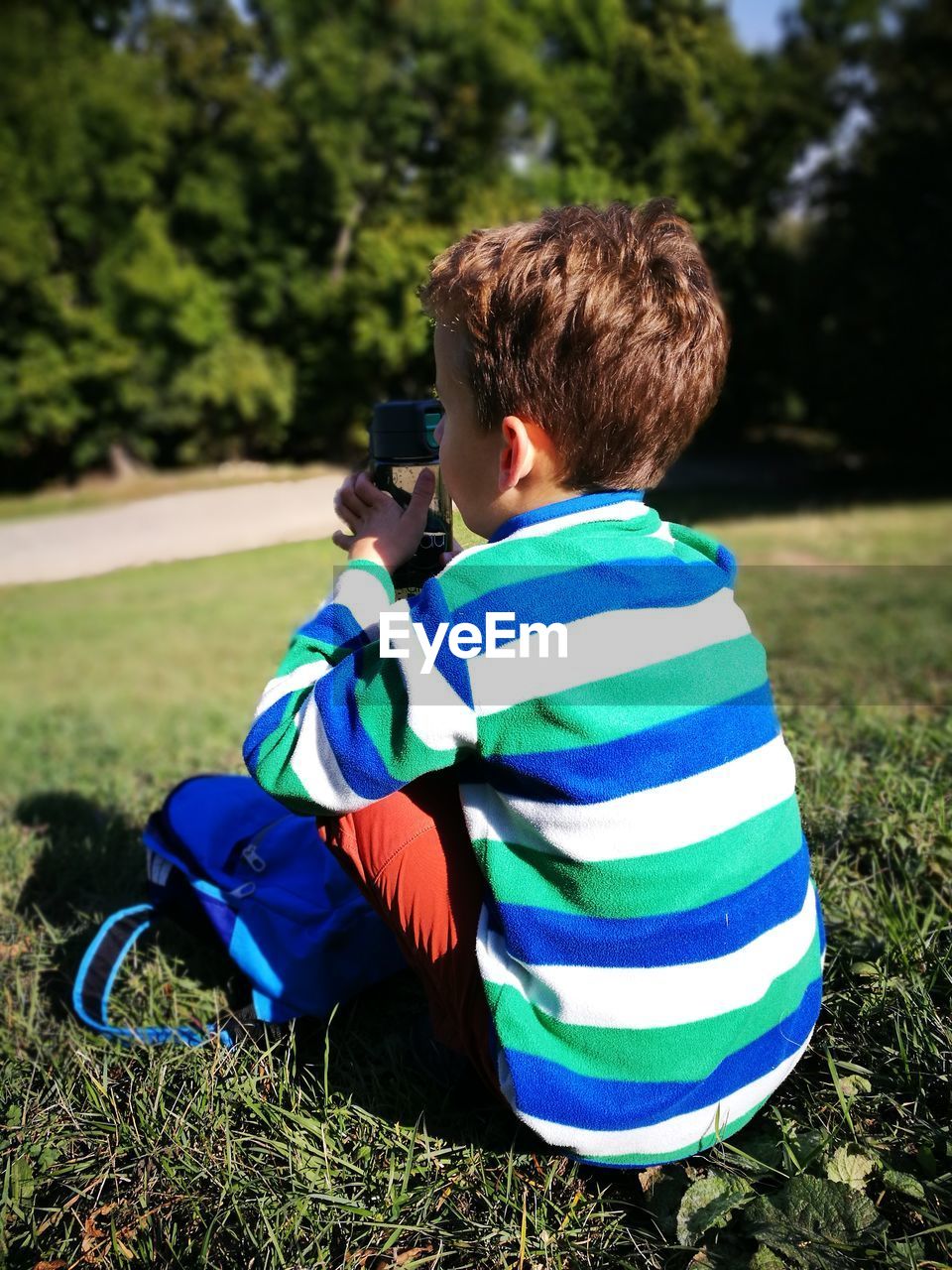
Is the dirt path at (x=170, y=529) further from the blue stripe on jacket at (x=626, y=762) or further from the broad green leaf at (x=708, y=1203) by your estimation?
the broad green leaf at (x=708, y=1203)

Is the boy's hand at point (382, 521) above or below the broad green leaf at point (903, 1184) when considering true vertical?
above

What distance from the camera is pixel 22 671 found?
7.86 meters

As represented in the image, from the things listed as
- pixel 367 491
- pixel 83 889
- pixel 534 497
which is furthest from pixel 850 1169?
pixel 83 889

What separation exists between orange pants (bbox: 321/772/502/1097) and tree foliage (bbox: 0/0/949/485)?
1116 centimetres

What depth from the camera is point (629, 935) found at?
1316mm

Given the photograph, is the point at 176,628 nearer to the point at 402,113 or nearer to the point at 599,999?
the point at 599,999

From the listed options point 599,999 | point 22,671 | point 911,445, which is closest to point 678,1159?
point 599,999

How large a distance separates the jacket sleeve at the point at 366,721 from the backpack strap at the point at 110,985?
2.21ft

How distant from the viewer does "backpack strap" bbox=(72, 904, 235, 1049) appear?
73.0 inches

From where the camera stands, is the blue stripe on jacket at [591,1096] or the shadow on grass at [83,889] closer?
the blue stripe on jacket at [591,1096]

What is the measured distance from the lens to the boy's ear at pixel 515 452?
141 centimetres

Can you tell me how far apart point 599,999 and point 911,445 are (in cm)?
1814

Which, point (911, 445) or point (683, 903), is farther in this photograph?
point (911, 445)
